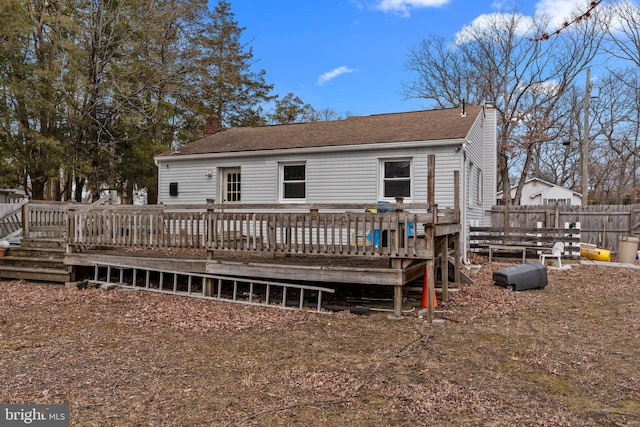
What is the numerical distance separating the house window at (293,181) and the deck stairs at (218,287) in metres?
4.69

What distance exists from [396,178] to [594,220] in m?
7.74

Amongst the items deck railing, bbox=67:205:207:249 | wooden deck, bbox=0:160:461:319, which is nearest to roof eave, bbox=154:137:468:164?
wooden deck, bbox=0:160:461:319

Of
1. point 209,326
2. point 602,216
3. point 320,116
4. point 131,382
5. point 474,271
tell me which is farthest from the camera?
point 320,116

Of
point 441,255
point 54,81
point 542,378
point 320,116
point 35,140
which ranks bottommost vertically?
point 542,378

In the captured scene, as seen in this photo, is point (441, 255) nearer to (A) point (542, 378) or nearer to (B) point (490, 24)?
(A) point (542, 378)

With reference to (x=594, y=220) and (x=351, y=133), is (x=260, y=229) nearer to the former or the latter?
(x=351, y=133)

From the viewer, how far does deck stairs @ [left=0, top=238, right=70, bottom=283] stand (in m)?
8.20

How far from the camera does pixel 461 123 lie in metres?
11.7

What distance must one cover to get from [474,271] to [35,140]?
1500 centimetres

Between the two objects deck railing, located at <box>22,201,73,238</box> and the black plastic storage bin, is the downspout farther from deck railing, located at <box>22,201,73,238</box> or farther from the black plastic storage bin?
deck railing, located at <box>22,201,73,238</box>

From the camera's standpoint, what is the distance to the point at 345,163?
11.7 m

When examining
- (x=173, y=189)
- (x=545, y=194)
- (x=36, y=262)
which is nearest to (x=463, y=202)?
(x=173, y=189)

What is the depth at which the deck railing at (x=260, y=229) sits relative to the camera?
598cm

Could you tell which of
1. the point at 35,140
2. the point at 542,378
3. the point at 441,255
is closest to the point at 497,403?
the point at 542,378
